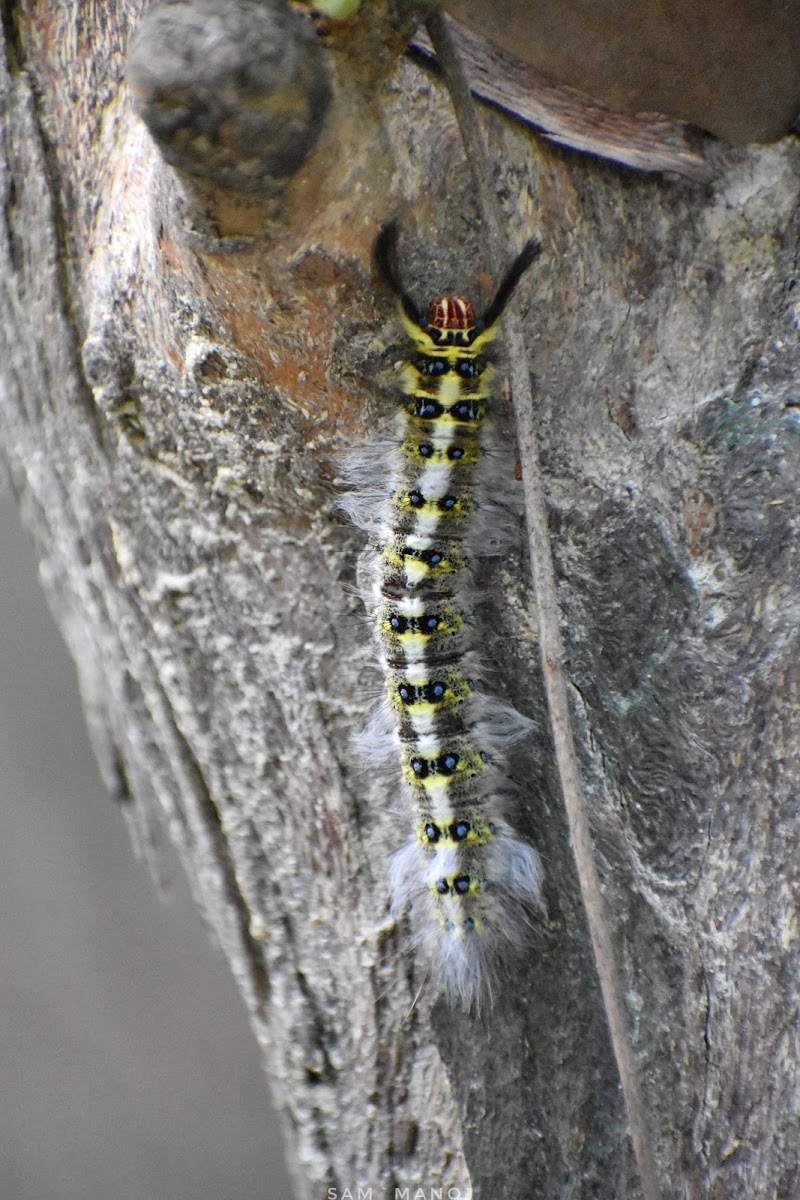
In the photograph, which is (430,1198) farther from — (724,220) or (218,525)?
(724,220)

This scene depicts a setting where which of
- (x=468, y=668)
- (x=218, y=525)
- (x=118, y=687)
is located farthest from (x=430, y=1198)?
(x=218, y=525)

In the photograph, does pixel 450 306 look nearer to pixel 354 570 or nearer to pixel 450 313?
pixel 450 313

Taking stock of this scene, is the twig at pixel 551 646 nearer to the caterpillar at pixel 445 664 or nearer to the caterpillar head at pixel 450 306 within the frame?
the caterpillar head at pixel 450 306

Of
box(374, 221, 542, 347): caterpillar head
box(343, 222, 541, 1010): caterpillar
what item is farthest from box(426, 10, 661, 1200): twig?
box(343, 222, 541, 1010): caterpillar

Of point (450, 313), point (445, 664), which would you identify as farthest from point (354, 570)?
point (450, 313)

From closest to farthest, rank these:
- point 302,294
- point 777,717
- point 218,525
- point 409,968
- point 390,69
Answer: point 390,69 → point 302,294 → point 777,717 → point 218,525 → point 409,968

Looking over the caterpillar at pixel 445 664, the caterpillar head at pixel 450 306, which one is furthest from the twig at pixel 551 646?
the caterpillar at pixel 445 664
